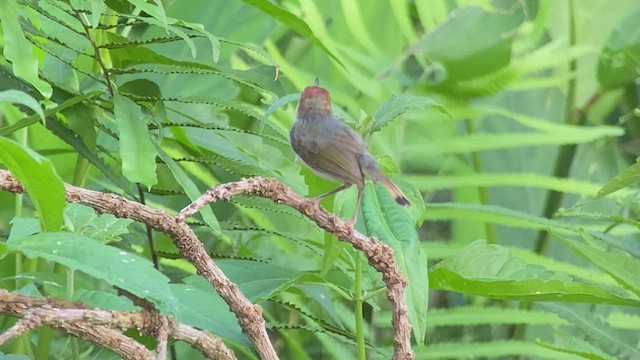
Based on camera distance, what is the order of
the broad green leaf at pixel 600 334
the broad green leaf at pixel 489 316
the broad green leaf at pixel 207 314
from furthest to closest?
the broad green leaf at pixel 489 316, the broad green leaf at pixel 600 334, the broad green leaf at pixel 207 314

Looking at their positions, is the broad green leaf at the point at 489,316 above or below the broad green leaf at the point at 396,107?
above

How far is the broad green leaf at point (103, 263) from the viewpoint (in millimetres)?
353

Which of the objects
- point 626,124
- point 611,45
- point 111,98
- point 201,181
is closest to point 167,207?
point 201,181

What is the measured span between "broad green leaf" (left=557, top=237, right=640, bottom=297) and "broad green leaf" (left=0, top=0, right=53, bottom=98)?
390mm

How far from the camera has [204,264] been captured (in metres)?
0.42

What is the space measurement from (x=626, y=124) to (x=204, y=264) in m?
1.40

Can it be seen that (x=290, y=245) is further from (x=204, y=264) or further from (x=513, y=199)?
(x=204, y=264)

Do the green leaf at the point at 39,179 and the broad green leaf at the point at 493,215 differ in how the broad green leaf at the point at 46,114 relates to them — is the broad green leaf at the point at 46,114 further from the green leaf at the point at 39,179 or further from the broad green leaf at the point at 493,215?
the broad green leaf at the point at 493,215

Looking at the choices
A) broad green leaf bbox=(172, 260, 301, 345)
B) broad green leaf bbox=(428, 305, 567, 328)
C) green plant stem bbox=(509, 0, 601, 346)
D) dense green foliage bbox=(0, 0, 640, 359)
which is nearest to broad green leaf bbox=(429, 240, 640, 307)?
dense green foliage bbox=(0, 0, 640, 359)

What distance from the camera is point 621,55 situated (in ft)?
3.80

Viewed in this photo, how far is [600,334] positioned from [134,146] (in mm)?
439

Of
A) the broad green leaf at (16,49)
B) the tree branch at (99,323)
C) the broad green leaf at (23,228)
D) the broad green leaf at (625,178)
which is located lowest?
the tree branch at (99,323)

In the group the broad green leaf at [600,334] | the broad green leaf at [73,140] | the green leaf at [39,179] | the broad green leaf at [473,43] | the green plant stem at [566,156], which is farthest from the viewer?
the green plant stem at [566,156]

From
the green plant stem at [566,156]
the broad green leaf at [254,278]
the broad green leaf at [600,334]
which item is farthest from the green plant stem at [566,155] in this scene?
the broad green leaf at [254,278]
